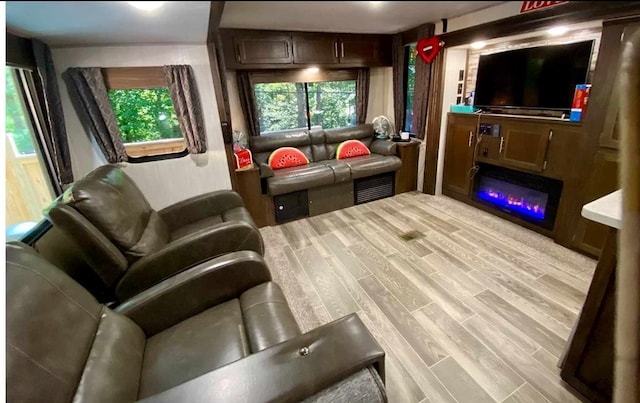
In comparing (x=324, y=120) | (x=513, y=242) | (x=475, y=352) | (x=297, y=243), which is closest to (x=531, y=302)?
(x=475, y=352)

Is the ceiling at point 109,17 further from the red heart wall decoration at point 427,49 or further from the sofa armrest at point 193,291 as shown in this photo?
the sofa armrest at point 193,291

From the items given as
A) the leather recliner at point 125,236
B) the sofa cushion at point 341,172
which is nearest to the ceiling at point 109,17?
the leather recliner at point 125,236

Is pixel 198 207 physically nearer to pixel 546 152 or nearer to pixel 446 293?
pixel 446 293

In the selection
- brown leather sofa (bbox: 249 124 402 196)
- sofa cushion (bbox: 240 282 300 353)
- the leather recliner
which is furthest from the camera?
brown leather sofa (bbox: 249 124 402 196)

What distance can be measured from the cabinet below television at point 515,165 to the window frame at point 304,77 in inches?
56.0

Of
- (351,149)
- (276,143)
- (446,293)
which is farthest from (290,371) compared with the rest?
(351,149)

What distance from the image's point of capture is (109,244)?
1.30 m

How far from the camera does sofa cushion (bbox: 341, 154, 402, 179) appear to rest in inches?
121

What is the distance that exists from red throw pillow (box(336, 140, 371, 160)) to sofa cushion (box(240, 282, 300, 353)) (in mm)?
2392

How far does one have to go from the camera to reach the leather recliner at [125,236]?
124 cm

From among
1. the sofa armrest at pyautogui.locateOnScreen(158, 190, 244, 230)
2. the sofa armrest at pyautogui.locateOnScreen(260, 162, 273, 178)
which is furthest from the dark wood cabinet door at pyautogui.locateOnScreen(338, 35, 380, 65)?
the sofa armrest at pyautogui.locateOnScreen(158, 190, 244, 230)

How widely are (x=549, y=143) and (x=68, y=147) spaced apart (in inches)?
134

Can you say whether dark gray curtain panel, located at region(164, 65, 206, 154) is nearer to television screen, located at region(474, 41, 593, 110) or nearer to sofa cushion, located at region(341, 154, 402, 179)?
sofa cushion, located at region(341, 154, 402, 179)

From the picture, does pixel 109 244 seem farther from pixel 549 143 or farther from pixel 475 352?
pixel 549 143
